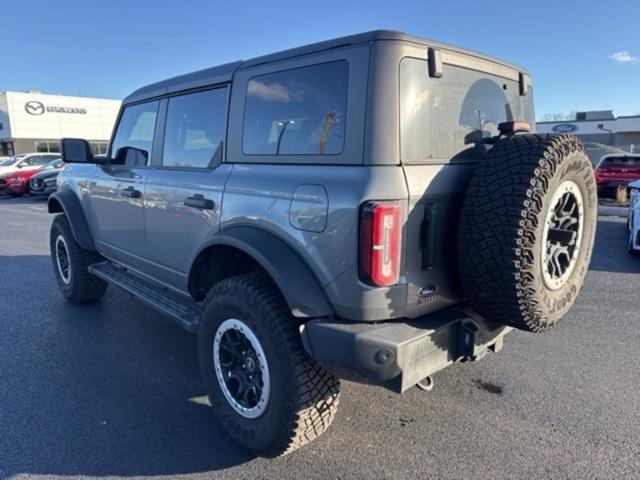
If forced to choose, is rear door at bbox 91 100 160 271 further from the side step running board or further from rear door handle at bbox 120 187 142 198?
the side step running board

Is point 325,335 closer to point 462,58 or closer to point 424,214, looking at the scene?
point 424,214

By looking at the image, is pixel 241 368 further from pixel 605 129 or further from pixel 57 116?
pixel 605 129

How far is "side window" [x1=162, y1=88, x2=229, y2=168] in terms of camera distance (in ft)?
9.87

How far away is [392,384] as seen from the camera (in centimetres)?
215

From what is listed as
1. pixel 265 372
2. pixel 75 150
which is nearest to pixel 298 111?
pixel 265 372

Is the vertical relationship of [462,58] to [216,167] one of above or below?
above

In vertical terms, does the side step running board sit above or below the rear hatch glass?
below

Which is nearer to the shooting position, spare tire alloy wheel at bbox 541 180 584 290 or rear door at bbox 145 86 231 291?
spare tire alloy wheel at bbox 541 180 584 290

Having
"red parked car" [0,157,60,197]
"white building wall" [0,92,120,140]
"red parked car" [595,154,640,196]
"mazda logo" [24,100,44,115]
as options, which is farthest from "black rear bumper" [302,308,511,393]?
"mazda logo" [24,100,44,115]

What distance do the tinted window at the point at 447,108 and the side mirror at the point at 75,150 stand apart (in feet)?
11.2

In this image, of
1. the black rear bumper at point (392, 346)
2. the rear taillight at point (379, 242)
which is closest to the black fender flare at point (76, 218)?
the black rear bumper at point (392, 346)

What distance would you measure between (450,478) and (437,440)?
1.05 ft

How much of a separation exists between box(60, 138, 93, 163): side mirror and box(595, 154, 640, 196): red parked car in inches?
580

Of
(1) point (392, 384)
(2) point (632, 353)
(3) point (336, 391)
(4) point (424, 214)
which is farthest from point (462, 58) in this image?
(2) point (632, 353)
